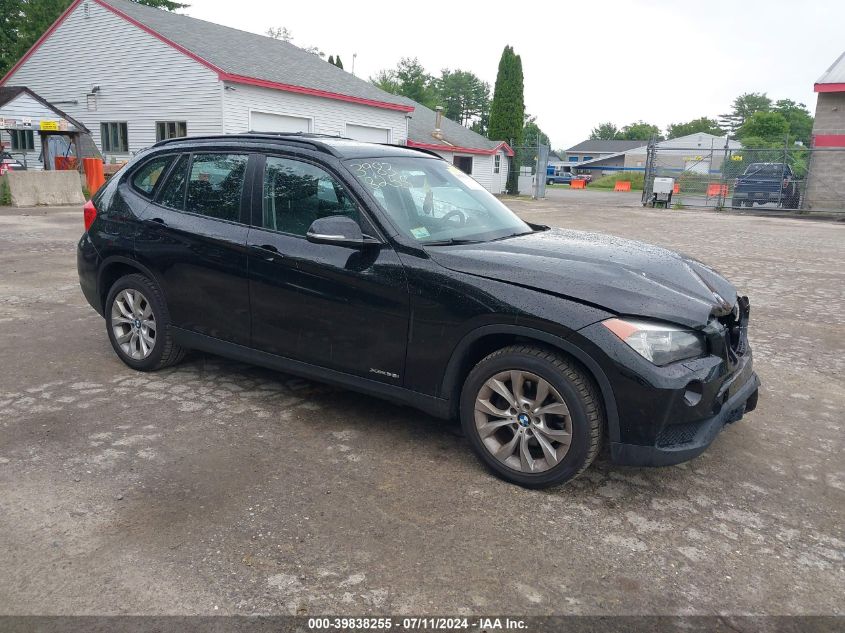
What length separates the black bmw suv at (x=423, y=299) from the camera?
3348mm

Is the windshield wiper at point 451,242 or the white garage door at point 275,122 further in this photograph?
the white garage door at point 275,122

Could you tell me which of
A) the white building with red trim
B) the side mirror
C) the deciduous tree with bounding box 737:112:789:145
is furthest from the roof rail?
the deciduous tree with bounding box 737:112:789:145

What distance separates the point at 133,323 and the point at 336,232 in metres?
2.22

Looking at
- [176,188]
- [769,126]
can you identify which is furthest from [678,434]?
[769,126]

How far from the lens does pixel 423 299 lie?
375cm

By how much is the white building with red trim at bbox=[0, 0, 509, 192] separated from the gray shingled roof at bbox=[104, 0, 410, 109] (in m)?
0.07

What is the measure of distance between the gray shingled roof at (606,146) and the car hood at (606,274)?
110 metres

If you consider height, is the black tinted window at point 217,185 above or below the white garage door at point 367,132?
below

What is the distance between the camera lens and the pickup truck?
26.7 m

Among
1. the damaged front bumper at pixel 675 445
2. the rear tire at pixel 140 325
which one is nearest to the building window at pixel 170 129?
the rear tire at pixel 140 325

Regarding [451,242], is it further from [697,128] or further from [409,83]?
[697,128]

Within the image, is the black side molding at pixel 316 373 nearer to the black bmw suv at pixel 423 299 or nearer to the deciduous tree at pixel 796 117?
the black bmw suv at pixel 423 299

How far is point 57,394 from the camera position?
478cm

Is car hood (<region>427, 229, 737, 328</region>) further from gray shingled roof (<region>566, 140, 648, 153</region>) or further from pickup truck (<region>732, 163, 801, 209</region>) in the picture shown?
gray shingled roof (<region>566, 140, 648, 153</region>)
